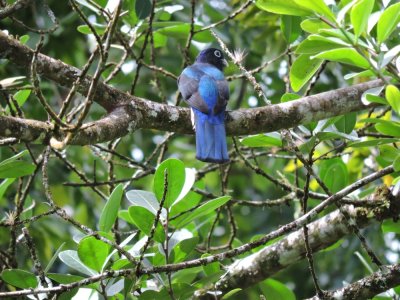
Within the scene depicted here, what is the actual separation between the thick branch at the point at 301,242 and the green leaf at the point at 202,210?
18.7 inches

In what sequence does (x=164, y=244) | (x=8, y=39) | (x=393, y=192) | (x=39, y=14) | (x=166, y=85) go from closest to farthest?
(x=8, y=39), (x=164, y=244), (x=393, y=192), (x=39, y=14), (x=166, y=85)

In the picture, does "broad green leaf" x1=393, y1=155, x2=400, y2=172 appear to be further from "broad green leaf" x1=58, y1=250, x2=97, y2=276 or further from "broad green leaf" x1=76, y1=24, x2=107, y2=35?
"broad green leaf" x1=76, y1=24, x2=107, y2=35

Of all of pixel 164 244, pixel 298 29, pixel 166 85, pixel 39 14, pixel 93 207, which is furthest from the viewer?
pixel 166 85

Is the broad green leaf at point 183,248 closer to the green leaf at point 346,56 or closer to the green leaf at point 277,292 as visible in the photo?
the green leaf at point 277,292

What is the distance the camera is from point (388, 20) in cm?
271

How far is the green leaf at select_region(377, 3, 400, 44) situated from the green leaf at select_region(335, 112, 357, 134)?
3.21 ft

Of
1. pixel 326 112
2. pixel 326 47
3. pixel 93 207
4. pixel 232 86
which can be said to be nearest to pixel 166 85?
pixel 232 86

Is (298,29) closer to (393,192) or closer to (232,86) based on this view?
(393,192)

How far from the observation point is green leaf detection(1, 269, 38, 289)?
317 centimetres

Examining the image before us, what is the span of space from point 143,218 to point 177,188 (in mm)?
200

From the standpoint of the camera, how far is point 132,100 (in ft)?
11.0

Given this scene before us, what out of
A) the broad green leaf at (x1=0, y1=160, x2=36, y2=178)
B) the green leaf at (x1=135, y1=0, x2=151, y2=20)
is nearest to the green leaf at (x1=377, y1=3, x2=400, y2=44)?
the broad green leaf at (x1=0, y1=160, x2=36, y2=178)

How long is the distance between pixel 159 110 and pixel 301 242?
1044 millimetres

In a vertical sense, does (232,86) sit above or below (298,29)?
above
